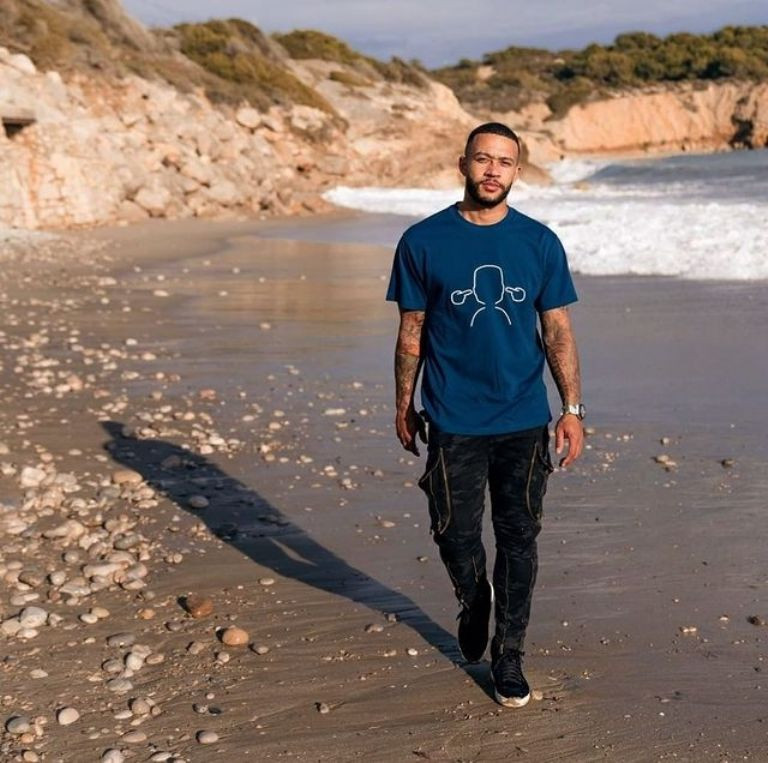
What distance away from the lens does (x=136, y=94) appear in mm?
35062

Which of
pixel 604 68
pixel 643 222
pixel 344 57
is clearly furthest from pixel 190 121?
pixel 604 68

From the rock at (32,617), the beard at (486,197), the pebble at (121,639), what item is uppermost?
the beard at (486,197)

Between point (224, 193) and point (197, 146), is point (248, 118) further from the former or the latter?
point (224, 193)

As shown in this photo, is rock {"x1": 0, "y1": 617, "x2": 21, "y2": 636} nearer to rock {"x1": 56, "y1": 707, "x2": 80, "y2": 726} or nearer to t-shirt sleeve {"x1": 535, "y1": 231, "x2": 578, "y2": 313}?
rock {"x1": 56, "y1": 707, "x2": 80, "y2": 726}

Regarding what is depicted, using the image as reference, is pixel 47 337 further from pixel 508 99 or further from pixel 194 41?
pixel 508 99

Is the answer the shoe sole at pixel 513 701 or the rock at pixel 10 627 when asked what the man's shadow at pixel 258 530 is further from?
the rock at pixel 10 627

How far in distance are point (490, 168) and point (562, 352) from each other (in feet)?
2.13

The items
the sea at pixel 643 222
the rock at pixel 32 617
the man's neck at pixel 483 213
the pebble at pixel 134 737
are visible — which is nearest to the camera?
the pebble at pixel 134 737

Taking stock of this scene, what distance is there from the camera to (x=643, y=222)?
19.6 m

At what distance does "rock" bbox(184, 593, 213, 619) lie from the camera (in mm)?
4500

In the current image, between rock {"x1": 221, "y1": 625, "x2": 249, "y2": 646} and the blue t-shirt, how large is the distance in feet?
3.82

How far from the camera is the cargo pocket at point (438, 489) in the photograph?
147 inches

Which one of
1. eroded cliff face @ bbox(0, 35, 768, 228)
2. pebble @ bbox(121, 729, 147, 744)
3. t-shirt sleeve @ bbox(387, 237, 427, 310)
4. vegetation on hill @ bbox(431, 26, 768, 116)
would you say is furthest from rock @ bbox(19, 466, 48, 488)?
vegetation on hill @ bbox(431, 26, 768, 116)

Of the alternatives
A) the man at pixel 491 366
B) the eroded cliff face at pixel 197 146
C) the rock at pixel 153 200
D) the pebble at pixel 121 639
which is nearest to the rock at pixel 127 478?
the pebble at pixel 121 639
